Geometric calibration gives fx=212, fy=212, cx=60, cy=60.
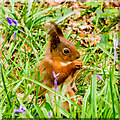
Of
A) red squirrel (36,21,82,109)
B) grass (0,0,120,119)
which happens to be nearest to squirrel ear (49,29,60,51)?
red squirrel (36,21,82,109)

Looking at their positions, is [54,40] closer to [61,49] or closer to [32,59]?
[61,49]

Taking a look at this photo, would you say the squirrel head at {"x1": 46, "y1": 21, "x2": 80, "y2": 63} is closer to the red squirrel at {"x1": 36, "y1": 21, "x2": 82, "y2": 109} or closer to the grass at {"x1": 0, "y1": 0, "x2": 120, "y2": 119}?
the red squirrel at {"x1": 36, "y1": 21, "x2": 82, "y2": 109}

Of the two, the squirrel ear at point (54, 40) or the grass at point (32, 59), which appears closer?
the grass at point (32, 59)

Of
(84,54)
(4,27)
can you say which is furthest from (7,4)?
(84,54)

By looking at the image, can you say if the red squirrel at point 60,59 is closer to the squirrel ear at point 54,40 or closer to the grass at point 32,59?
the squirrel ear at point 54,40

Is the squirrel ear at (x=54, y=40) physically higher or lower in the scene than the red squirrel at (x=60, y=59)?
higher

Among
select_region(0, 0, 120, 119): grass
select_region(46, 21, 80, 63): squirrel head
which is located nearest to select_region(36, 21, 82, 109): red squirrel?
select_region(46, 21, 80, 63): squirrel head

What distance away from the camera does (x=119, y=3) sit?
426cm

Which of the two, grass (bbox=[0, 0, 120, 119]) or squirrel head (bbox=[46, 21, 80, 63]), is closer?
grass (bbox=[0, 0, 120, 119])

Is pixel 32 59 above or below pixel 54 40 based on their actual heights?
below

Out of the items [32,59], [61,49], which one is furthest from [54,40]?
[32,59]

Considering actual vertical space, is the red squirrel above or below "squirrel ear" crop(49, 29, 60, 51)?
A: below

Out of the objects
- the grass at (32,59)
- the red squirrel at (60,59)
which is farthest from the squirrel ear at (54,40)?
the grass at (32,59)

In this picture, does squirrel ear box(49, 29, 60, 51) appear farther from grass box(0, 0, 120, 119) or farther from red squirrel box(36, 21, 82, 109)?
grass box(0, 0, 120, 119)
